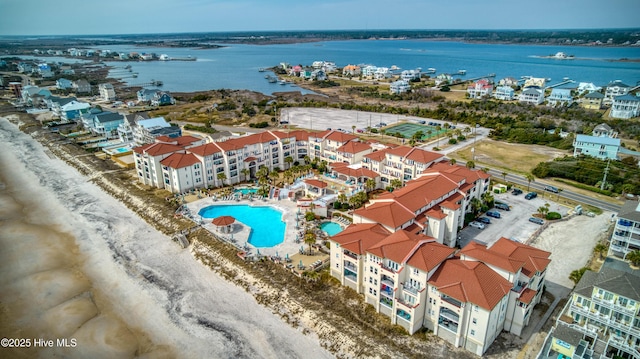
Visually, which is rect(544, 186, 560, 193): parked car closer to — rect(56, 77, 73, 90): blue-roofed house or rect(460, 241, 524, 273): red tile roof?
rect(460, 241, 524, 273): red tile roof

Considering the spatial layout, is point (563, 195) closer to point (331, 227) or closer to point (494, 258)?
point (494, 258)

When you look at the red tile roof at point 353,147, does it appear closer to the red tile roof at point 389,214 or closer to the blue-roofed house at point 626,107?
the red tile roof at point 389,214

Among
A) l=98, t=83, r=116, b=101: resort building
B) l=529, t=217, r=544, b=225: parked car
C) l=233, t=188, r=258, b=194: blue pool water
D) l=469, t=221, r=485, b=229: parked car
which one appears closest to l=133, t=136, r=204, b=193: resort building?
l=233, t=188, r=258, b=194: blue pool water

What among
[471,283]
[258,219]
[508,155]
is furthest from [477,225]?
[508,155]

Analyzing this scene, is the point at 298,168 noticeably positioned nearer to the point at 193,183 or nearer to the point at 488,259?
the point at 193,183

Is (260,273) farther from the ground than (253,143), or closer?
closer

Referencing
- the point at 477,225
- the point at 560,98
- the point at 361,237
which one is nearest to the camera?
the point at 361,237

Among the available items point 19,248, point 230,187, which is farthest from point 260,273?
point 19,248

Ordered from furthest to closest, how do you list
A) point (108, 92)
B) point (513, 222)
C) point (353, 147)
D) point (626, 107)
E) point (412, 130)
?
point (108, 92)
point (626, 107)
point (412, 130)
point (353, 147)
point (513, 222)
